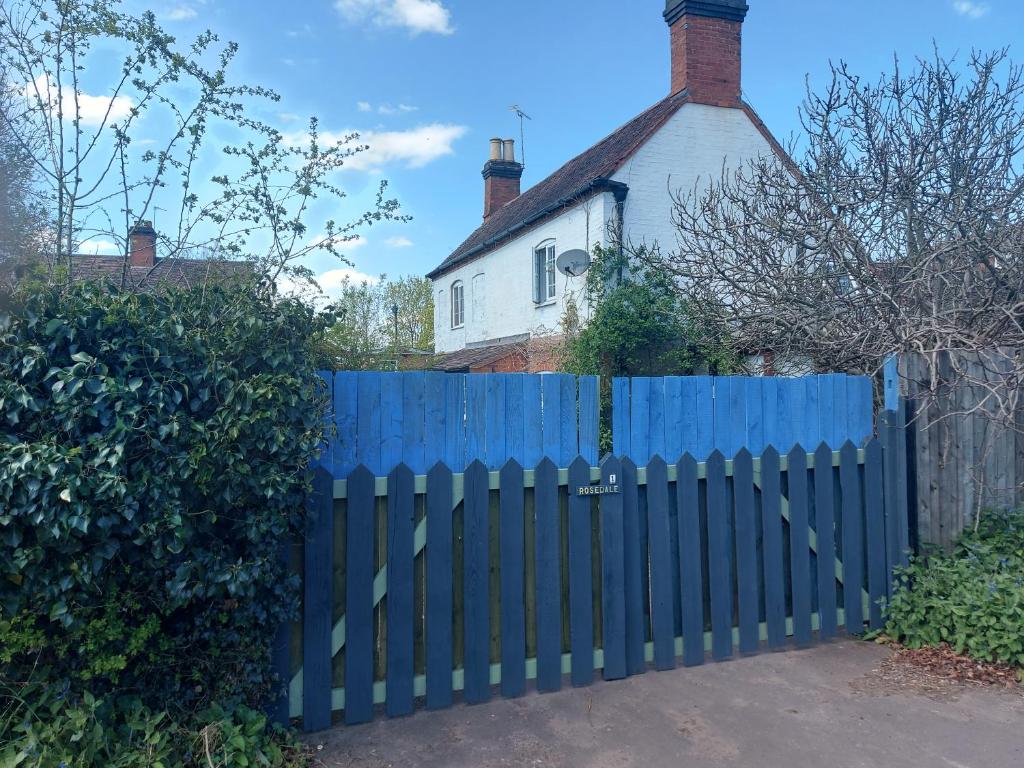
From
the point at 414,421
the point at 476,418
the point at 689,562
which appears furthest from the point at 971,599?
the point at 414,421

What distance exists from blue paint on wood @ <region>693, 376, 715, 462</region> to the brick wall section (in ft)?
33.3

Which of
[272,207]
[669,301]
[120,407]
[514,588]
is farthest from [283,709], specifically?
[669,301]

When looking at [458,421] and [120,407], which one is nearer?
[120,407]

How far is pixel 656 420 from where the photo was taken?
4688mm

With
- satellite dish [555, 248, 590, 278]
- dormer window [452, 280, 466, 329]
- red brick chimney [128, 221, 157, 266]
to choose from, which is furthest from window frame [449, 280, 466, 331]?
red brick chimney [128, 221, 157, 266]

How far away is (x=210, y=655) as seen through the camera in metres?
3.33

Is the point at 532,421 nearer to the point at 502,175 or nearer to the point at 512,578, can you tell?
the point at 512,578

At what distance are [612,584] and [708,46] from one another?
12.2 metres

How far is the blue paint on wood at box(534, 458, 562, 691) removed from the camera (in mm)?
4254

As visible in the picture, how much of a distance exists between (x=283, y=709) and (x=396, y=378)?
1847 millimetres

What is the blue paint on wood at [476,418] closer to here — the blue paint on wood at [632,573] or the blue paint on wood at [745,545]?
the blue paint on wood at [632,573]

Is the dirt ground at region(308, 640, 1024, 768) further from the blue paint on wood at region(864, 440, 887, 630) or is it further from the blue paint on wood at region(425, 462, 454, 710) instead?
the blue paint on wood at region(864, 440, 887, 630)

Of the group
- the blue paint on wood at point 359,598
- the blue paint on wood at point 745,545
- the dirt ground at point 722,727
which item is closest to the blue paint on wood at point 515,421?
the blue paint on wood at point 359,598

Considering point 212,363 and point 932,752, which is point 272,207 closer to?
point 212,363
